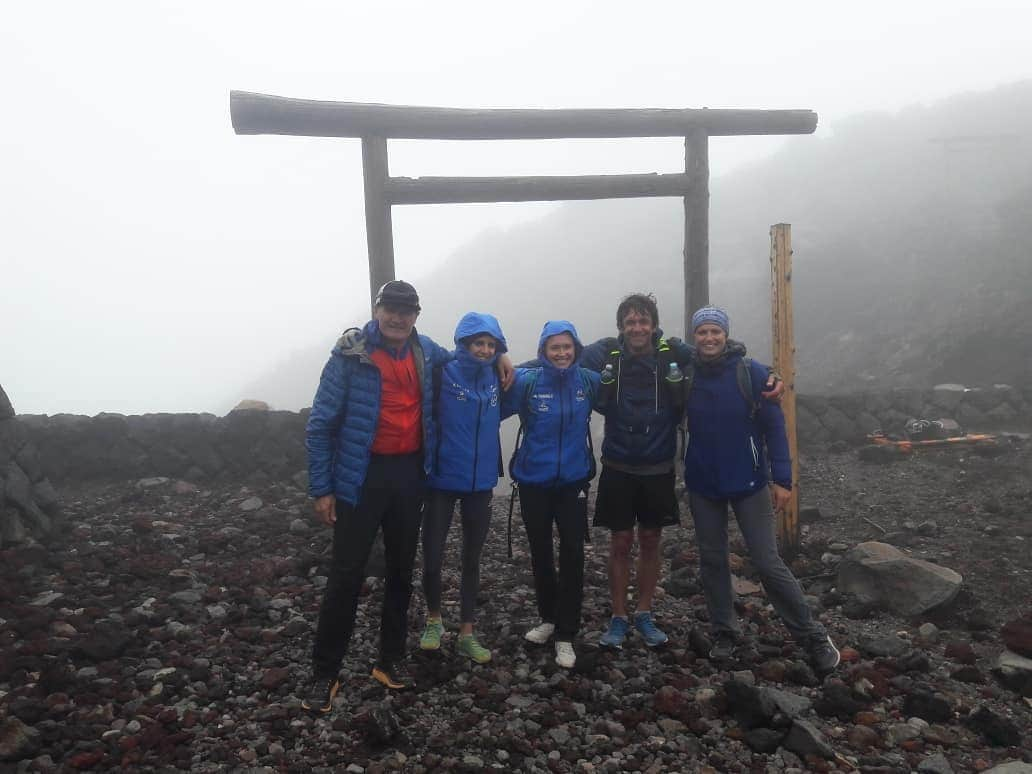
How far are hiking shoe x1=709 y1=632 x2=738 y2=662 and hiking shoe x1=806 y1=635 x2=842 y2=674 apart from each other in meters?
0.50

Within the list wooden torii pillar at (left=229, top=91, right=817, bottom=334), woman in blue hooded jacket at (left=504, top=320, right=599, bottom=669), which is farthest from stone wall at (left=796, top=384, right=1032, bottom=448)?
woman in blue hooded jacket at (left=504, top=320, right=599, bottom=669)

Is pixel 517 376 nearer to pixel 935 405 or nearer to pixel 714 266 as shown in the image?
pixel 935 405

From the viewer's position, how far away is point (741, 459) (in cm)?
452

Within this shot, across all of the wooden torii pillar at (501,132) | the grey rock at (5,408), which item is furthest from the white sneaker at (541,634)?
the grey rock at (5,408)

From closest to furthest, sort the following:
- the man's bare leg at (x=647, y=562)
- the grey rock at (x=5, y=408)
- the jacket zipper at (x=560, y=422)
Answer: the jacket zipper at (x=560, y=422) → the man's bare leg at (x=647, y=562) → the grey rock at (x=5, y=408)

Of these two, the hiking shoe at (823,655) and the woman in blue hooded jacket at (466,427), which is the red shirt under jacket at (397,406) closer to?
the woman in blue hooded jacket at (466,427)

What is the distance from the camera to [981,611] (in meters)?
5.32

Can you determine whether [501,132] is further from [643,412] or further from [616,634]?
[616,634]

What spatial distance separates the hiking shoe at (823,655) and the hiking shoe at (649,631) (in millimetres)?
975

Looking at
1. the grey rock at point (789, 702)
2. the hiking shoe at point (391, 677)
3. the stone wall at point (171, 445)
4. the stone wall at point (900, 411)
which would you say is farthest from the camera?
the stone wall at point (900, 411)

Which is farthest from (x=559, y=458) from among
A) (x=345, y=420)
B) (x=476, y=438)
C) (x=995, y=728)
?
(x=995, y=728)

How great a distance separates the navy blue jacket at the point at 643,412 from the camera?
4703mm

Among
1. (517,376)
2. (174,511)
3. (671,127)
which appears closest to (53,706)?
(517,376)

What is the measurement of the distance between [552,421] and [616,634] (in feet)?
5.36
